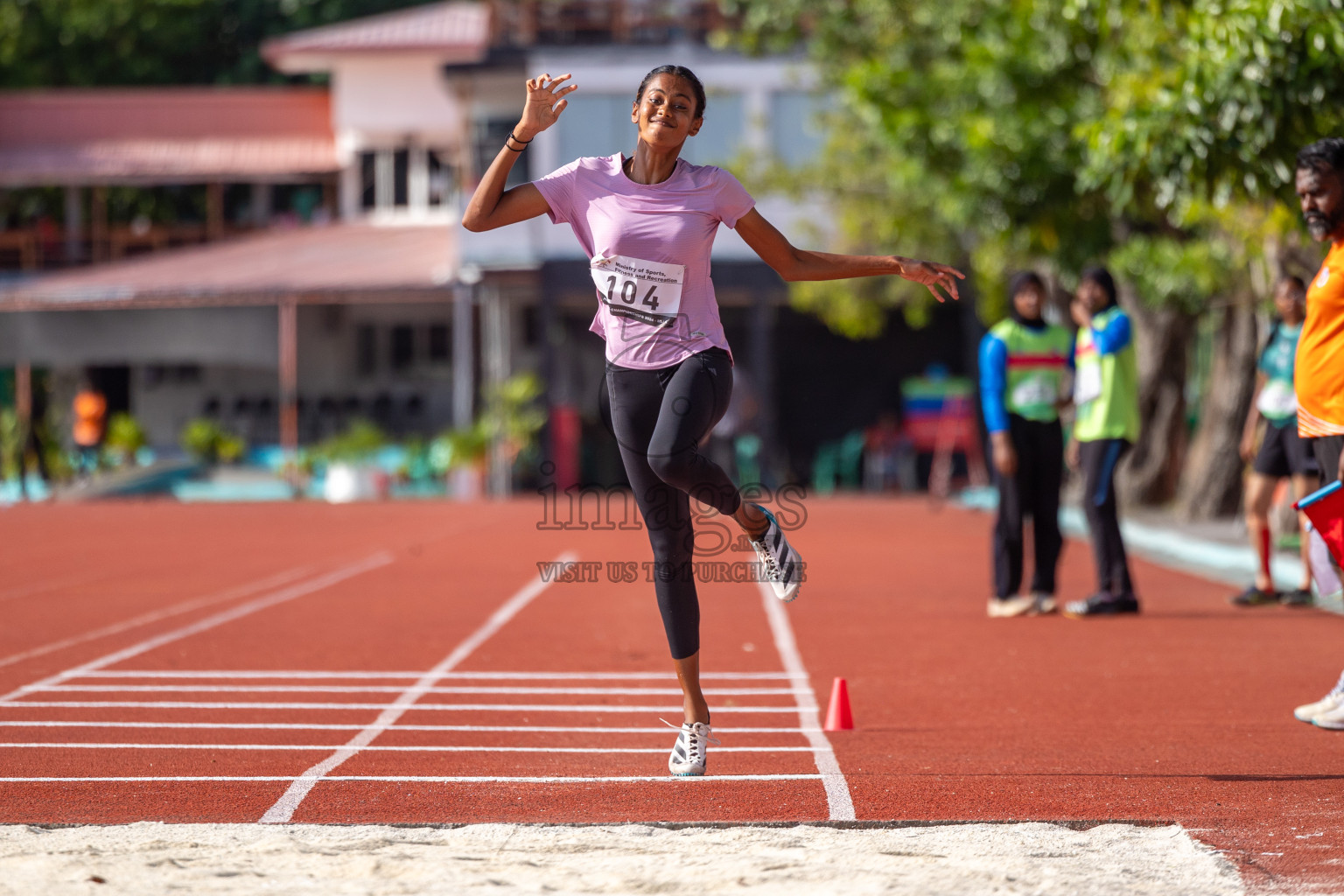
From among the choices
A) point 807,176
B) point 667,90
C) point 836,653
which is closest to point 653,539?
point 667,90

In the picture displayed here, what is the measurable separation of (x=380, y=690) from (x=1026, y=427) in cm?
473

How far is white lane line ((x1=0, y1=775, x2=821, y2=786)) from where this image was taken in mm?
5148

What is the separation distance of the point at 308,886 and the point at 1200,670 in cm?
531

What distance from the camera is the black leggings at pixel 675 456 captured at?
494 cm

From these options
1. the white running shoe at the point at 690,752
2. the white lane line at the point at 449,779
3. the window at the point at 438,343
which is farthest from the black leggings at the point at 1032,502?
the window at the point at 438,343

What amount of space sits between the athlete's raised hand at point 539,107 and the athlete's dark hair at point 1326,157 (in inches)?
102

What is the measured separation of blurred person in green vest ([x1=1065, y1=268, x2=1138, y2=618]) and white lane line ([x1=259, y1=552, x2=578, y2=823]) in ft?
12.0

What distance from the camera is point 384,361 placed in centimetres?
3441

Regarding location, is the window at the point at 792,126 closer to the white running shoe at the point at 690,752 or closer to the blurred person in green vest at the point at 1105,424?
the blurred person in green vest at the point at 1105,424

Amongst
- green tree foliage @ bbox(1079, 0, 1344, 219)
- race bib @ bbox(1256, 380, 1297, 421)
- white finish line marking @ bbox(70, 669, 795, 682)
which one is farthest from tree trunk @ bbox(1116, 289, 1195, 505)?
white finish line marking @ bbox(70, 669, 795, 682)

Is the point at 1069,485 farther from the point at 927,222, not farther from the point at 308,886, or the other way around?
the point at 308,886

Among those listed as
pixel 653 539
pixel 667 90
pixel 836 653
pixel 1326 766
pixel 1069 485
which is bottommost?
pixel 1069 485

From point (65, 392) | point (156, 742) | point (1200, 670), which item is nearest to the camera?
point (156, 742)

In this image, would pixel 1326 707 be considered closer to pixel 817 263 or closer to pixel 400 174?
pixel 817 263
